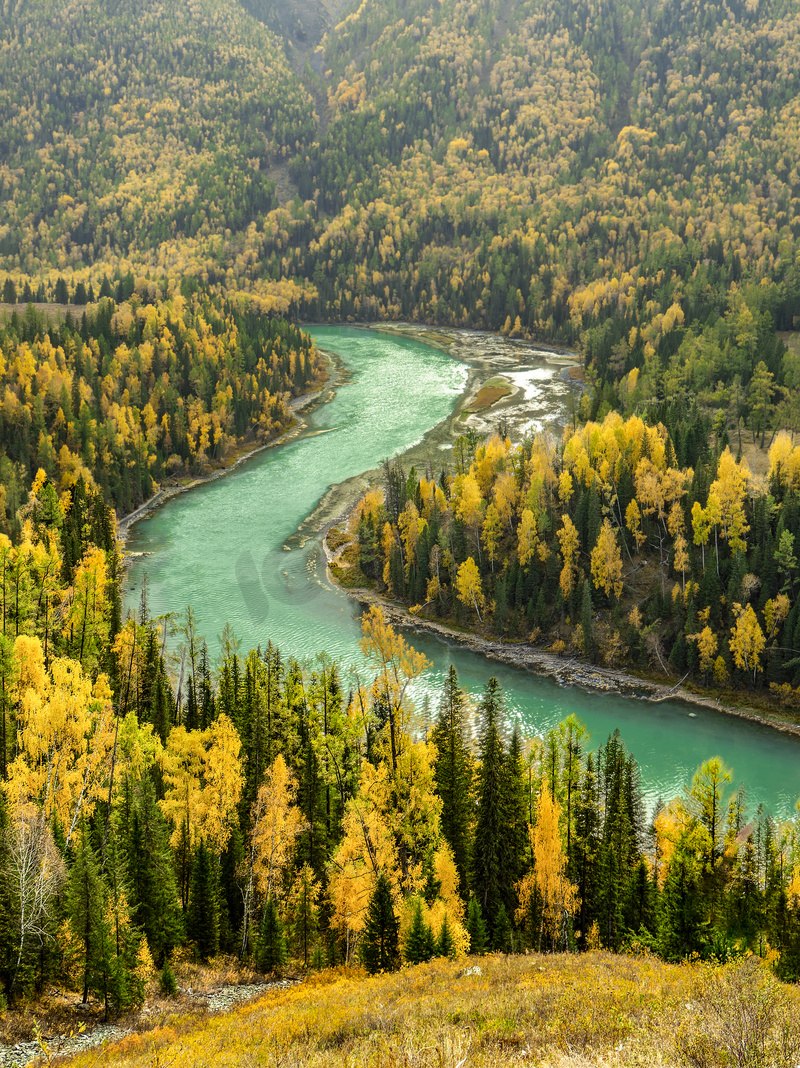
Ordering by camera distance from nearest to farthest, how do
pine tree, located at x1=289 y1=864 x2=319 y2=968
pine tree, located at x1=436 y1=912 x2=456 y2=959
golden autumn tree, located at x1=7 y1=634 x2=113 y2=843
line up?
pine tree, located at x1=436 y1=912 x2=456 y2=959 → pine tree, located at x1=289 y1=864 x2=319 y2=968 → golden autumn tree, located at x1=7 y1=634 x2=113 y2=843

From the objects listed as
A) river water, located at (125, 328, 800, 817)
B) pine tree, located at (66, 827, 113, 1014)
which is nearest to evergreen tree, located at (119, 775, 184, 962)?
pine tree, located at (66, 827, 113, 1014)

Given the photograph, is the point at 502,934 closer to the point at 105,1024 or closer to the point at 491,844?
the point at 491,844

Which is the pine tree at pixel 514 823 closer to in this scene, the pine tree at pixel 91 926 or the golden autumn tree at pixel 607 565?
the pine tree at pixel 91 926

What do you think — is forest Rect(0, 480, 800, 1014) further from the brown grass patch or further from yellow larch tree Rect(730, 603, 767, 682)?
the brown grass patch

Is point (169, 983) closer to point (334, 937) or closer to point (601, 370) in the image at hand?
point (334, 937)

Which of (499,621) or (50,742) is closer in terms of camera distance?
(50,742)

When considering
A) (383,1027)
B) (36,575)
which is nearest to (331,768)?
(383,1027)
